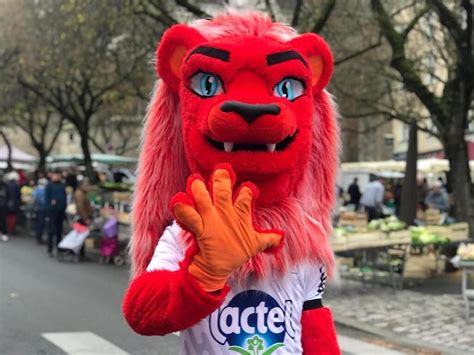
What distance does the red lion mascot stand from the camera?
74.5 inches

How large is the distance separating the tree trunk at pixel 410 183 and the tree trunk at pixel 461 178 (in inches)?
25.9

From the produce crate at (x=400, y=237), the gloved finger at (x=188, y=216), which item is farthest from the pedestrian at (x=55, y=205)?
the gloved finger at (x=188, y=216)

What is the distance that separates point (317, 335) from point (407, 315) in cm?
655

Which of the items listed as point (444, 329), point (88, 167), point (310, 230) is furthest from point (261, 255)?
point (88, 167)

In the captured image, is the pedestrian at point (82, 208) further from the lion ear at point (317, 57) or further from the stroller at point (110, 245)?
the lion ear at point (317, 57)

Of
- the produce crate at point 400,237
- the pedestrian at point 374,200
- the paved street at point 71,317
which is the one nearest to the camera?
the paved street at point 71,317

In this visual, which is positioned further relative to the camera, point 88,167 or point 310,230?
point 88,167

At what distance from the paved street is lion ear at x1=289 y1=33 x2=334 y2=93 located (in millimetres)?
4688

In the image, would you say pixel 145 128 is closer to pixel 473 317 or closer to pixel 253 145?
pixel 253 145

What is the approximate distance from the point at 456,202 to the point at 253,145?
11.0m

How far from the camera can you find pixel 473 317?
8.23m

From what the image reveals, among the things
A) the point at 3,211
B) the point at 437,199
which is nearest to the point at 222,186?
the point at 437,199

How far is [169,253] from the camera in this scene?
2088 millimetres

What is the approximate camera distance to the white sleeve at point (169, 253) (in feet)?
6.70
